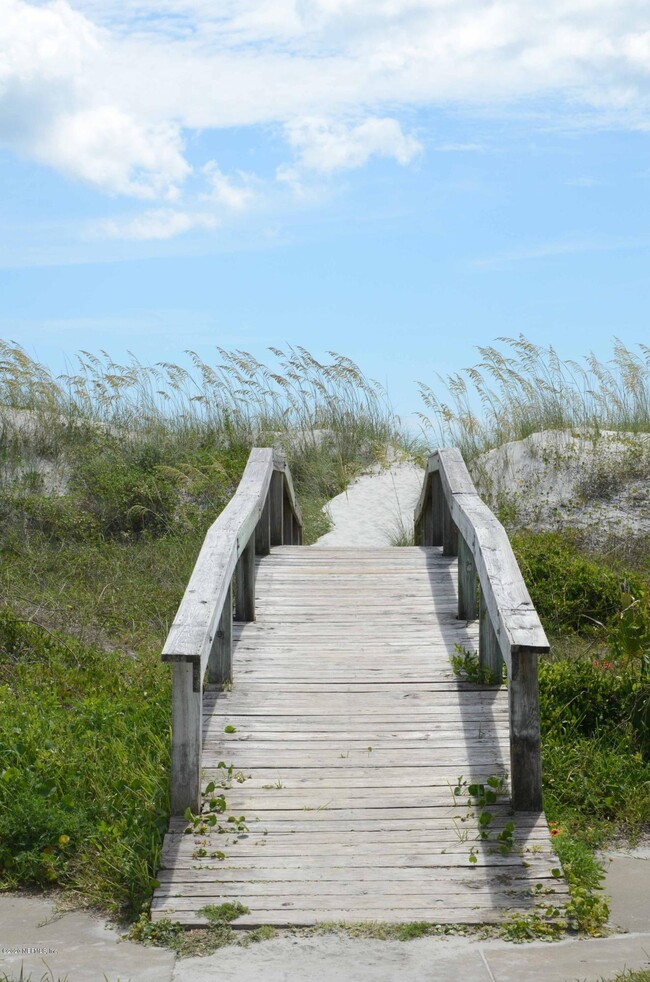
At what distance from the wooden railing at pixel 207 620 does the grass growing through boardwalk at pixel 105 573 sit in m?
0.31

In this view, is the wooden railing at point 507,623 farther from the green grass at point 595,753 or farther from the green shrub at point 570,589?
the green shrub at point 570,589

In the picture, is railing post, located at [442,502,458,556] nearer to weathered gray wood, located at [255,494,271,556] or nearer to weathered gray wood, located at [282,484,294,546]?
weathered gray wood, located at [255,494,271,556]

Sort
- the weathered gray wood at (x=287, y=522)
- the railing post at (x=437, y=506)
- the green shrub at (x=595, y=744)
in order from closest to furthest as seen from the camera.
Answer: the green shrub at (x=595, y=744) → the railing post at (x=437, y=506) → the weathered gray wood at (x=287, y=522)

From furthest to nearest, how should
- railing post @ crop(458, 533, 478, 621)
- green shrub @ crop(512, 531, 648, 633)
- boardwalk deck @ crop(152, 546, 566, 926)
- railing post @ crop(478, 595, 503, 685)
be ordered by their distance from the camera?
1. green shrub @ crop(512, 531, 648, 633)
2. railing post @ crop(458, 533, 478, 621)
3. railing post @ crop(478, 595, 503, 685)
4. boardwalk deck @ crop(152, 546, 566, 926)

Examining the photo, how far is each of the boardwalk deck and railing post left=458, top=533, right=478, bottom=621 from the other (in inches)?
3.9

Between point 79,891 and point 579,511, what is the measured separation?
9735 mm

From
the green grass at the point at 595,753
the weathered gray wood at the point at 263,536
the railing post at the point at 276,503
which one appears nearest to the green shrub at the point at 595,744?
the green grass at the point at 595,753

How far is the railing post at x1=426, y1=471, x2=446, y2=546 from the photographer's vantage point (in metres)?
10.0

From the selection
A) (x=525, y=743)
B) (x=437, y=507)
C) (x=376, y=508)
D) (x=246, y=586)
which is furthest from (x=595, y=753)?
(x=376, y=508)

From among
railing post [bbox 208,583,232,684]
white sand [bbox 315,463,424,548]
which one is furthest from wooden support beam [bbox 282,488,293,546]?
railing post [bbox 208,583,232,684]

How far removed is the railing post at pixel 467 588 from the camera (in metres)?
7.25

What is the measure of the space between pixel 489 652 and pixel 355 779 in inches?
53.1

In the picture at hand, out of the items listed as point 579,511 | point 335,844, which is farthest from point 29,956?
point 579,511

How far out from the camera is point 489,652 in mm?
6219
